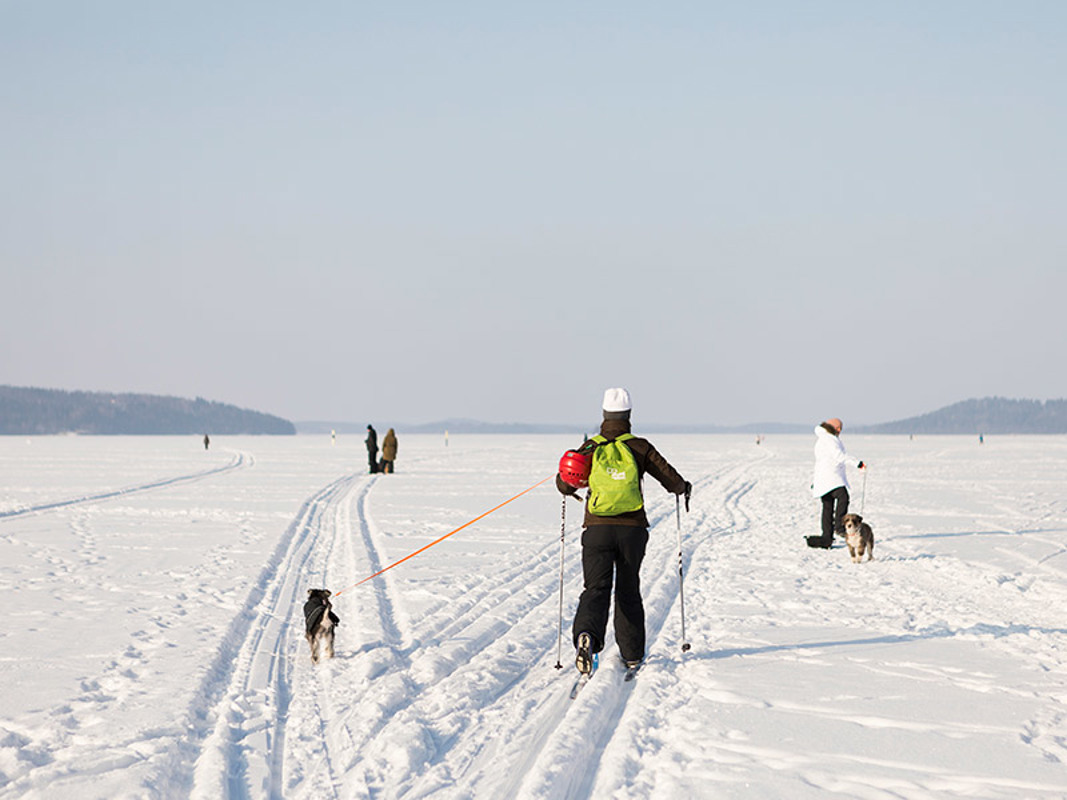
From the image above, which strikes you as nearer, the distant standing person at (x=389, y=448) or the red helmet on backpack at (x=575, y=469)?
the red helmet on backpack at (x=575, y=469)

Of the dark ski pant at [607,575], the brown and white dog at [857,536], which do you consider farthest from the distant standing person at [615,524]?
the brown and white dog at [857,536]

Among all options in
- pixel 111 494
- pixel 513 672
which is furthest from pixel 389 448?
pixel 513 672

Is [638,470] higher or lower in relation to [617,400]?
lower

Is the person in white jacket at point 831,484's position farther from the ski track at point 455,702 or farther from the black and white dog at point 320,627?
the black and white dog at point 320,627

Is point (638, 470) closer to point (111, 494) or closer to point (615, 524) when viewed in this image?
point (615, 524)

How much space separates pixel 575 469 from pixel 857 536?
18.4ft

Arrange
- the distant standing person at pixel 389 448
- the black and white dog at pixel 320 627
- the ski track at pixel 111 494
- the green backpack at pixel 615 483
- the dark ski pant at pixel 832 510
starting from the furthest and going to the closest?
the distant standing person at pixel 389 448, the ski track at pixel 111 494, the dark ski pant at pixel 832 510, the black and white dog at pixel 320 627, the green backpack at pixel 615 483

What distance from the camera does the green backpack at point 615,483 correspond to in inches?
205

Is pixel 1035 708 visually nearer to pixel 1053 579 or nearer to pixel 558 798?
pixel 558 798

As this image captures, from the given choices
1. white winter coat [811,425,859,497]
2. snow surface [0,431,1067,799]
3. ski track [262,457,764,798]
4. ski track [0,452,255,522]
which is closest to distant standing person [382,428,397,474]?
ski track [0,452,255,522]

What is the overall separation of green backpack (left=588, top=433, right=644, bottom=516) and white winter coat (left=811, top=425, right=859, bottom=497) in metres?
6.20

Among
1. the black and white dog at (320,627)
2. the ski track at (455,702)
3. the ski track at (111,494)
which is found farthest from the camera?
the ski track at (111,494)

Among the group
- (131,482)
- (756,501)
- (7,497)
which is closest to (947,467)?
(756,501)

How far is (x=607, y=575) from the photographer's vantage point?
5.29 meters
